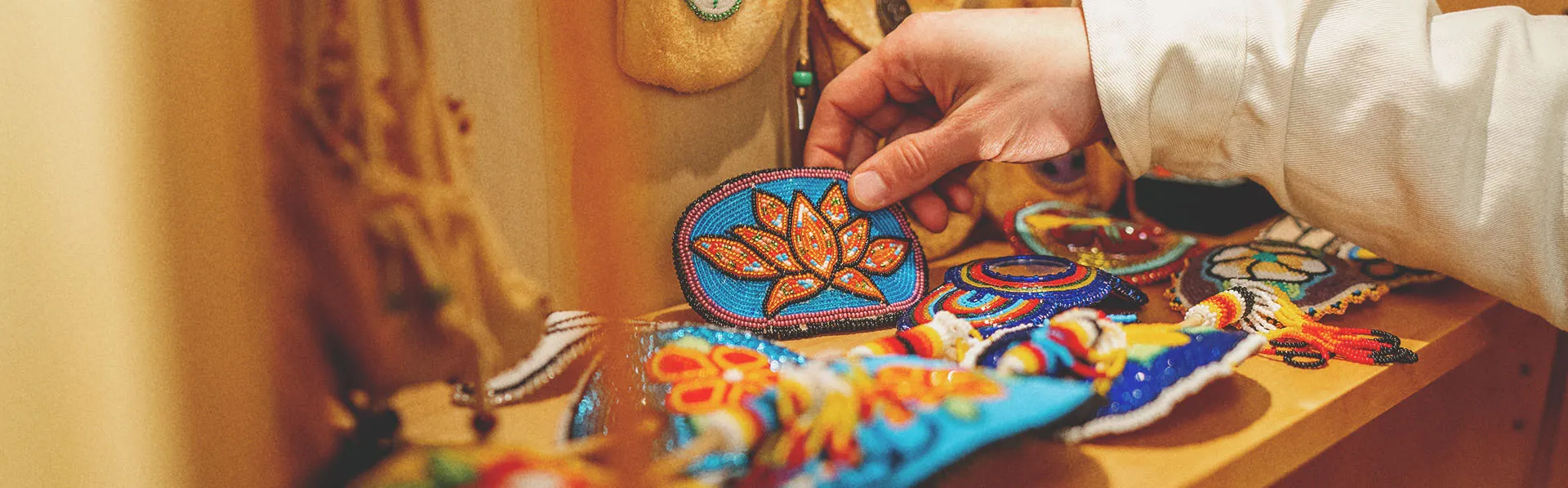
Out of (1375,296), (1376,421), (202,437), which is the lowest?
(1376,421)

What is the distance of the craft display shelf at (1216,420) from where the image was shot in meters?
0.29

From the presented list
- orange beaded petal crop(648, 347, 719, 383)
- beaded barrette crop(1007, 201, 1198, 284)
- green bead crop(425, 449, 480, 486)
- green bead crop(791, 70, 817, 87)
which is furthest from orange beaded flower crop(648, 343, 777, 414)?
beaded barrette crop(1007, 201, 1198, 284)

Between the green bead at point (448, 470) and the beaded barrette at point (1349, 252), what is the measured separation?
0.68 metres

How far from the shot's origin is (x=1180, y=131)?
2.06ft

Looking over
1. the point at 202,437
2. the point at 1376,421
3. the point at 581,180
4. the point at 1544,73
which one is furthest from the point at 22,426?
the point at 1376,421

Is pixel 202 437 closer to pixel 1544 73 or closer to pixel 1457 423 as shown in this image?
pixel 1544 73

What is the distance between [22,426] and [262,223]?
0.09 meters

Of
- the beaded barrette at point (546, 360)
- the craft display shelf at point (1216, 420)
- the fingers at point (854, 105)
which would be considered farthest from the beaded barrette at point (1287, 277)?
the beaded barrette at point (546, 360)

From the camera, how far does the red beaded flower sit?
602 millimetres

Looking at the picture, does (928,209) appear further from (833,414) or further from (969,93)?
(833,414)

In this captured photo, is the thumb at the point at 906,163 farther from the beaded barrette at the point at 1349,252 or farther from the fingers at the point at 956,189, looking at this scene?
the beaded barrette at the point at 1349,252

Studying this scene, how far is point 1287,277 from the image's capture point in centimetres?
67

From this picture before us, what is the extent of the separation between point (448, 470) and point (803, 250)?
39 centimetres

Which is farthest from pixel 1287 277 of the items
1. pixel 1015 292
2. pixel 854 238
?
pixel 854 238
